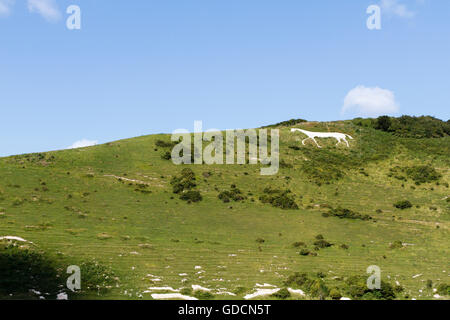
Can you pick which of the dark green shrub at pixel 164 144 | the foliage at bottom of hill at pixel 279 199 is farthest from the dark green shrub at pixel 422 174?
the dark green shrub at pixel 164 144

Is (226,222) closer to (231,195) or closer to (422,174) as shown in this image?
(231,195)

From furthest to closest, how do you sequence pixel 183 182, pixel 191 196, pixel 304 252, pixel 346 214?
pixel 183 182 → pixel 191 196 → pixel 346 214 → pixel 304 252

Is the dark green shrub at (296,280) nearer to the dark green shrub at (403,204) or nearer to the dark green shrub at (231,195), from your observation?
the dark green shrub at (231,195)

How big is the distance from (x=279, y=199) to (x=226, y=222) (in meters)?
13.5

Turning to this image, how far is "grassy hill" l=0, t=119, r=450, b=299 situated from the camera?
36.0 metres

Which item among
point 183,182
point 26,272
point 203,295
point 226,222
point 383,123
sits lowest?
point 203,295

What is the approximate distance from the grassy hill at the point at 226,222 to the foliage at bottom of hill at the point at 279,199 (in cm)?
29

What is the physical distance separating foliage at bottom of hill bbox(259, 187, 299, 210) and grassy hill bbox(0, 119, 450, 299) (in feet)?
0.94

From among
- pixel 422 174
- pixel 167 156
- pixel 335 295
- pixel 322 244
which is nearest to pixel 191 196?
pixel 167 156

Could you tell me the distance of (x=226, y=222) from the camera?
55438 mm
